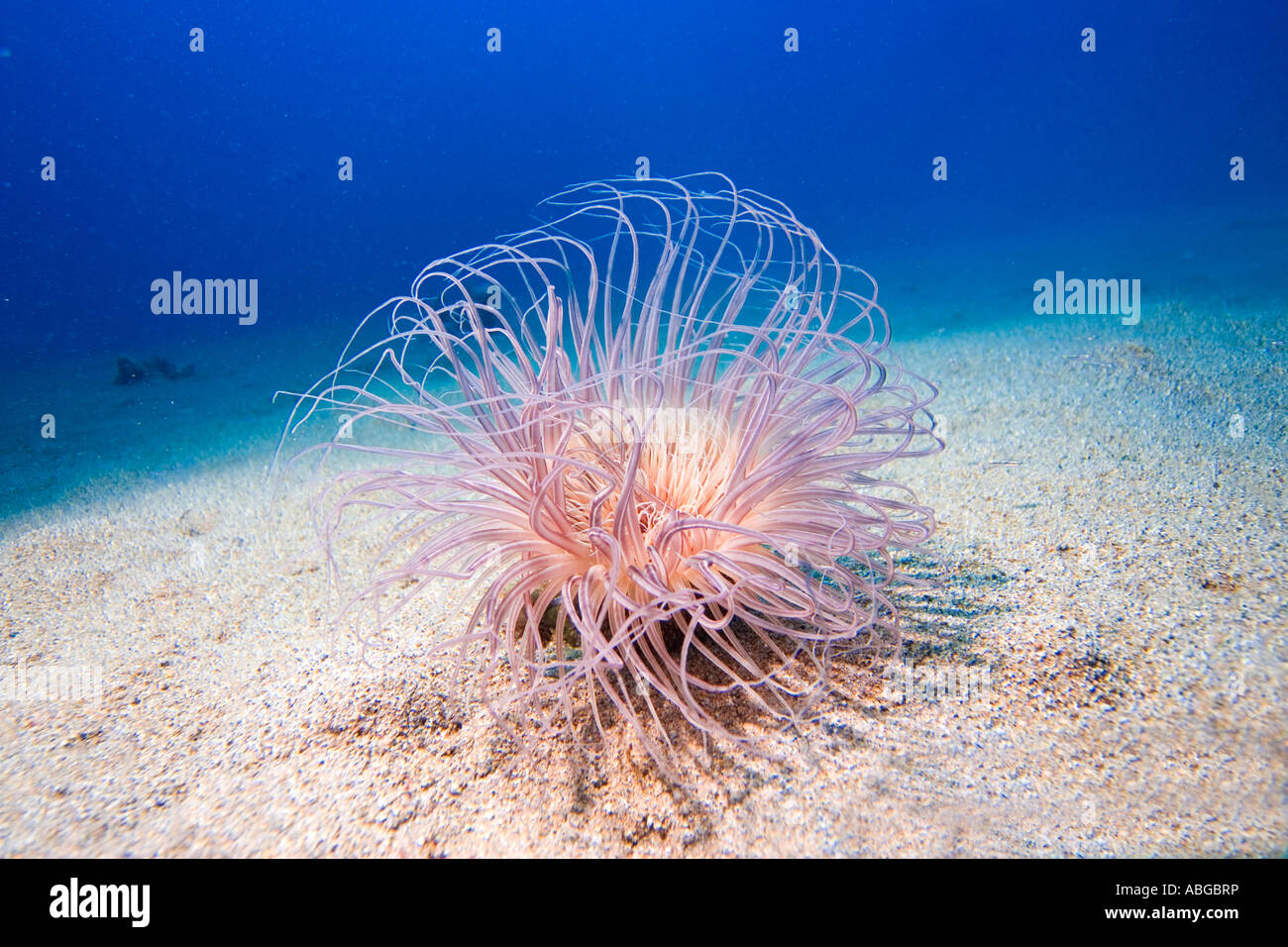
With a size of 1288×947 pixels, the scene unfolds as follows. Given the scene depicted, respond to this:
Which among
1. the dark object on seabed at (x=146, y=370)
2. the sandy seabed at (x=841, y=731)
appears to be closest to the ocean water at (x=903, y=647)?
the sandy seabed at (x=841, y=731)

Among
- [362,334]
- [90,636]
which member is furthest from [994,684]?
[362,334]

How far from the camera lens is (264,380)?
46.2 ft

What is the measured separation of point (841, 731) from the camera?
5.81 ft

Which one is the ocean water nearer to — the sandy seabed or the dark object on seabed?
the sandy seabed

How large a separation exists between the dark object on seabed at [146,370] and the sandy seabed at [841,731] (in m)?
15.0

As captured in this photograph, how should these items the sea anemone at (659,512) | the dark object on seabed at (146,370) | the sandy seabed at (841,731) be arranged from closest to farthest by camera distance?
the sandy seabed at (841,731) → the sea anemone at (659,512) → the dark object on seabed at (146,370)

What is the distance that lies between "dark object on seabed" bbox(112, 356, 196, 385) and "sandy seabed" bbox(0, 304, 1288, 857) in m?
15.0

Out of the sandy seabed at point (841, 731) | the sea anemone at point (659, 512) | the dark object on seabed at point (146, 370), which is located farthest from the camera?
the dark object on seabed at point (146, 370)

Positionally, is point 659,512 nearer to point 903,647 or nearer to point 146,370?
point 903,647

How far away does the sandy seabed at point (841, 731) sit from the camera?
1476 mm

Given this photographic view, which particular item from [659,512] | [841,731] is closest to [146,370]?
[659,512]

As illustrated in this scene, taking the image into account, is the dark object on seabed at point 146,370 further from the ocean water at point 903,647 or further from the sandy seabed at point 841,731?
the sandy seabed at point 841,731

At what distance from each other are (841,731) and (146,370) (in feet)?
63.1
